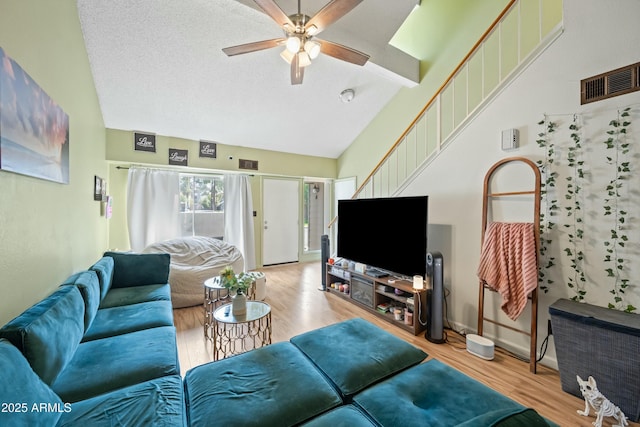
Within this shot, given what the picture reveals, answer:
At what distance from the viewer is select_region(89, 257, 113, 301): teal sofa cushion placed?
2.33 m

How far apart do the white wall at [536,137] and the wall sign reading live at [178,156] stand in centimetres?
411

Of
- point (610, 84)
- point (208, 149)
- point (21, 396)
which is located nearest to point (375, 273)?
point (610, 84)

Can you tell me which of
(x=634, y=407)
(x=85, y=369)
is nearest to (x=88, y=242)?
(x=85, y=369)

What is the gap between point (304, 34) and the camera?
79.9 inches

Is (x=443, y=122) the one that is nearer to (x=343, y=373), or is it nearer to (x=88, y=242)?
(x=343, y=373)

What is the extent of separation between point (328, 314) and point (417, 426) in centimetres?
228

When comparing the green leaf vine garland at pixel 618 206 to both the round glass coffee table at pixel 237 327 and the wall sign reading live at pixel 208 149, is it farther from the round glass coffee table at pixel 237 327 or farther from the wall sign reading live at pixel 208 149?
the wall sign reading live at pixel 208 149

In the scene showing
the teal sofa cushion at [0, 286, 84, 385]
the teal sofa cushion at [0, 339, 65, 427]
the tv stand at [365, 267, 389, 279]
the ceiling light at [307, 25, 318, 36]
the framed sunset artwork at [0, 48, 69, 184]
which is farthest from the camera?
the tv stand at [365, 267, 389, 279]

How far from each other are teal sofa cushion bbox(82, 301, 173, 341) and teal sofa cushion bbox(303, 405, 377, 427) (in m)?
1.55

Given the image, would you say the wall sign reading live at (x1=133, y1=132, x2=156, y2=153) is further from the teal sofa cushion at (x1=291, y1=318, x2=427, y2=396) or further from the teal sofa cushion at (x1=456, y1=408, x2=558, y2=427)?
the teal sofa cushion at (x1=456, y1=408, x2=558, y2=427)

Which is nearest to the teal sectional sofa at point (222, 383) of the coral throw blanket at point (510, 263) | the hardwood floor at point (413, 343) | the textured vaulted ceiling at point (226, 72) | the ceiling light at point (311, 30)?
the hardwood floor at point (413, 343)

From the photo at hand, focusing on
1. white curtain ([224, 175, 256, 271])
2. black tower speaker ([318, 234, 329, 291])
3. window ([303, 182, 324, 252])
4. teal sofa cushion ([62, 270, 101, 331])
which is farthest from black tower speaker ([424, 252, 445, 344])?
window ([303, 182, 324, 252])

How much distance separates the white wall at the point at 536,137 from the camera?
1.85 metres

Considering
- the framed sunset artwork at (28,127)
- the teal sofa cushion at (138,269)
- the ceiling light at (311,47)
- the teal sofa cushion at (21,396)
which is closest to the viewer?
the teal sofa cushion at (21,396)
